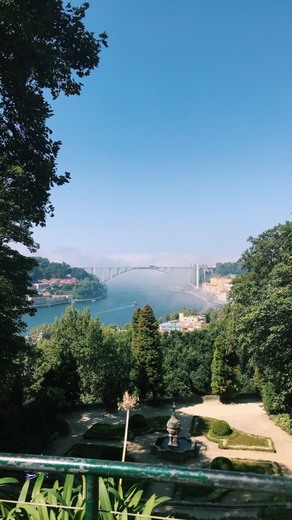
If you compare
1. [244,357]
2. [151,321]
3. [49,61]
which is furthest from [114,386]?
[49,61]

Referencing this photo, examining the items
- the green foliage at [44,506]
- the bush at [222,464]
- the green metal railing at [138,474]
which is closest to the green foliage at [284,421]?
the bush at [222,464]

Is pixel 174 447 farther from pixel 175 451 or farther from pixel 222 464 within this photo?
pixel 222 464

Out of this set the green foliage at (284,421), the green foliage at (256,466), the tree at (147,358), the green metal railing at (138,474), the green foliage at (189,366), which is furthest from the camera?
the green foliage at (189,366)

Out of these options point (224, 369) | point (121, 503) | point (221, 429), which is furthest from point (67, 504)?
point (224, 369)

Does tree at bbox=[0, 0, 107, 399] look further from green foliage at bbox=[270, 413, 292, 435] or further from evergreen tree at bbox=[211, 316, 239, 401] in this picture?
evergreen tree at bbox=[211, 316, 239, 401]

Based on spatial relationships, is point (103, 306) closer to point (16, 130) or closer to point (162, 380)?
point (162, 380)

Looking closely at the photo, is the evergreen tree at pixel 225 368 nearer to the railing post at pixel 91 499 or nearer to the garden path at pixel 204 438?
the garden path at pixel 204 438
